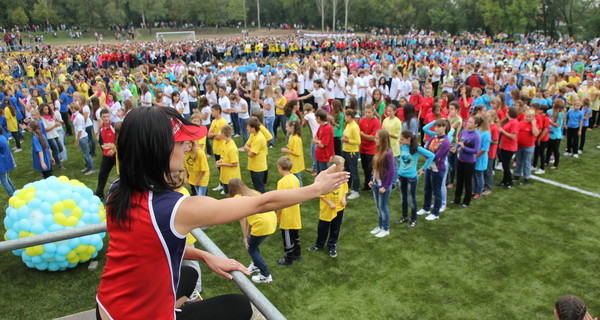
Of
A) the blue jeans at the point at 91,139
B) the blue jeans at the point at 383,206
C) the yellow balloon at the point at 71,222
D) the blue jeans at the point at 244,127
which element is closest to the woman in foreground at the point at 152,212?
the yellow balloon at the point at 71,222

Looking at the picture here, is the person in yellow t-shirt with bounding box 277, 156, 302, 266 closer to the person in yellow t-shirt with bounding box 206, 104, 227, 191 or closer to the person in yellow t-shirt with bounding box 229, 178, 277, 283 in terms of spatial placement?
the person in yellow t-shirt with bounding box 229, 178, 277, 283

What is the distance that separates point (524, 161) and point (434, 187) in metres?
3.35

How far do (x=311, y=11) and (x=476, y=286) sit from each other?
296 feet

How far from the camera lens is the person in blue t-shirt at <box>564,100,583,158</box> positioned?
38.2 feet

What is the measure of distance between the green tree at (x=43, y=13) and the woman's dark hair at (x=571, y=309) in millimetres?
80252

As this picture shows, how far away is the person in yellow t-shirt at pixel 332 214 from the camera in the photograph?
6883mm

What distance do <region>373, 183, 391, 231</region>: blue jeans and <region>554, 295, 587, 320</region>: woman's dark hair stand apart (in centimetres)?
398

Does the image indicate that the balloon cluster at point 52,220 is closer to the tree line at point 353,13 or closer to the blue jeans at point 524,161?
the blue jeans at point 524,161

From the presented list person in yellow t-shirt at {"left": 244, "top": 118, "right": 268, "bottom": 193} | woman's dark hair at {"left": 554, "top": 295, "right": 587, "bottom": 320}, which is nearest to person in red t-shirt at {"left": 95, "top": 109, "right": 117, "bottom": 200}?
person in yellow t-shirt at {"left": 244, "top": 118, "right": 268, "bottom": 193}

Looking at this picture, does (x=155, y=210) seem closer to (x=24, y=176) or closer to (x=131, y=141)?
(x=131, y=141)

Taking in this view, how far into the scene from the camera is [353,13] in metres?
84.9

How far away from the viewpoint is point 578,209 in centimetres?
904

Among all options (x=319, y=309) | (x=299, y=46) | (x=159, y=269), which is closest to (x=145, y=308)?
(x=159, y=269)

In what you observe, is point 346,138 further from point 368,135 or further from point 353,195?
point 353,195
